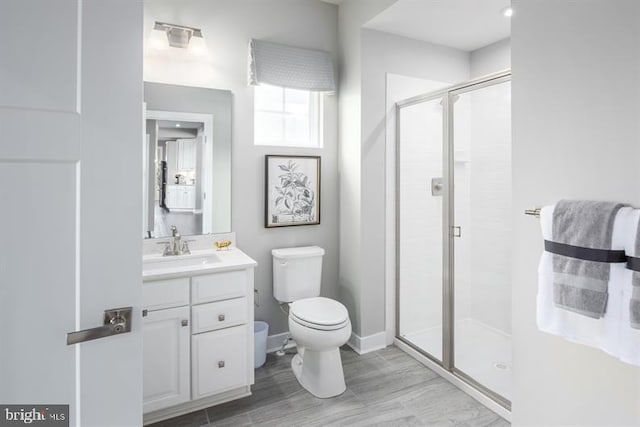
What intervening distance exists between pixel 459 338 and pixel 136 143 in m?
2.36

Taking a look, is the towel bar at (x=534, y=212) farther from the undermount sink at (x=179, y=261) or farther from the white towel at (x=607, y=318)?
the undermount sink at (x=179, y=261)

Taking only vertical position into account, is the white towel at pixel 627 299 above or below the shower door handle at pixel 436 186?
below

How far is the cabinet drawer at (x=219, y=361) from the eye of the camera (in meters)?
1.98

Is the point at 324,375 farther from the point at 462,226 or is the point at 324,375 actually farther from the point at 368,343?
the point at 462,226

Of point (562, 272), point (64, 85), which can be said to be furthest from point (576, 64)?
point (64, 85)

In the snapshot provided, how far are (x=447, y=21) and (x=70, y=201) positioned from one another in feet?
8.93

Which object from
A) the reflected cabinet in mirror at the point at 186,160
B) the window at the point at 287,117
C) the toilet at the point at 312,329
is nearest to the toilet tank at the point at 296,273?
the toilet at the point at 312,329

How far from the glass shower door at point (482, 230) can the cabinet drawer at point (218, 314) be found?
1.46 m

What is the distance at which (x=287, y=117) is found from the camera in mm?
2920

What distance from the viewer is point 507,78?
1.89 metres

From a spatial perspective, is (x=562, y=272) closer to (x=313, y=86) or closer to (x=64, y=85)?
(x=64, y=85)

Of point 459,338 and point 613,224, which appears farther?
point 459,338

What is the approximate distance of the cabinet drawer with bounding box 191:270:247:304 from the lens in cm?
198

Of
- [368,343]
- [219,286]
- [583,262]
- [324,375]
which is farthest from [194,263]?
[583,262]
